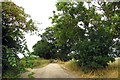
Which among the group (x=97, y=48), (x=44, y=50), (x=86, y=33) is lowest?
(x=97, y=48)

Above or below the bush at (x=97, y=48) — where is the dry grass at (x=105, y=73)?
below

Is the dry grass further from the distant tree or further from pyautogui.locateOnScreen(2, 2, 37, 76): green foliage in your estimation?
the distant tree

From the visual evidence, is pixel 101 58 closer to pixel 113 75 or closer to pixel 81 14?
pixel 113 75

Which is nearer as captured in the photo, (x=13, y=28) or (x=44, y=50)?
(x=13, y=28)

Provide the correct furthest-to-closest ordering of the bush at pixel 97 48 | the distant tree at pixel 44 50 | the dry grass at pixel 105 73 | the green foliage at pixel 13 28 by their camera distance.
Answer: the distant tree at pixel 44 50
the bush at pixel 97 48
the dry grass at pixel 105 73
the green foliage at pixel 13 28

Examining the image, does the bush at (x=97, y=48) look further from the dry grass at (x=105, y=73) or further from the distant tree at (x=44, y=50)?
the distant tree at (x=44, y=50)

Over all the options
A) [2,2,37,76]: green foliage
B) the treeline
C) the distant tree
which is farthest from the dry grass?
the distant tree

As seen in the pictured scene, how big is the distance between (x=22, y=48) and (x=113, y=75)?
7.15m

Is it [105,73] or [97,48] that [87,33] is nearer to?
[97,48]

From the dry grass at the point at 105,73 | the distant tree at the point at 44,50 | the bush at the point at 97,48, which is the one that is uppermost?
the distant tree at the point at 44,50

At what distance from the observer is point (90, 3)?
1414 centimetres

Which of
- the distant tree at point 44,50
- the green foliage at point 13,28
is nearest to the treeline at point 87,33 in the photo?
the green foliage at point 13,28

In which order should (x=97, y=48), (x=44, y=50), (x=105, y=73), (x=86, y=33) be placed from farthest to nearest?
1. (x=44, y=50)
2. (x=86, y=33)
3. (x=97, y=48)
4. (x=105, y=73)

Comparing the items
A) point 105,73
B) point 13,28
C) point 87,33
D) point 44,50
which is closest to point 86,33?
point 87,33
